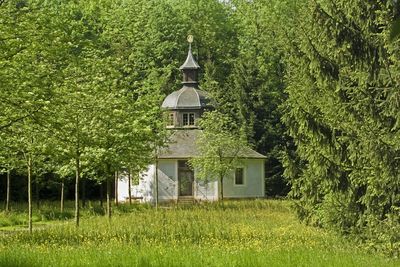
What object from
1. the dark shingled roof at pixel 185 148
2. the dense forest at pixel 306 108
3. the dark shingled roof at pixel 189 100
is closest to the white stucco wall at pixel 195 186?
the dark shingled roof at pixel 185 148

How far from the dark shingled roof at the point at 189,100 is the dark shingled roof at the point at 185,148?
1853mm

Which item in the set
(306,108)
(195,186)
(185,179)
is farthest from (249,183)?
(306,108)

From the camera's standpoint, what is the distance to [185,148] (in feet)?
140

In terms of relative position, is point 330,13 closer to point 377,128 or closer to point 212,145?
point 377,128

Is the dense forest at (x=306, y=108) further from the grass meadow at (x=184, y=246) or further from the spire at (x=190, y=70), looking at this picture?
the spire at (x=190, y=70)

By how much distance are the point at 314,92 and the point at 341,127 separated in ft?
8.76

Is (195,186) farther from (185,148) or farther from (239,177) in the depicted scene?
(239,177)

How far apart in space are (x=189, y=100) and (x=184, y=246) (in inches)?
1250

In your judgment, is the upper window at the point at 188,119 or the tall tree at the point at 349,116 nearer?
the tall tree at the point at 349,116

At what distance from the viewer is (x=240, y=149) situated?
39031mm

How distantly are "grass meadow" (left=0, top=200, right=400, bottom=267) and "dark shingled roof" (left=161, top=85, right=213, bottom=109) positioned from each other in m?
23.5

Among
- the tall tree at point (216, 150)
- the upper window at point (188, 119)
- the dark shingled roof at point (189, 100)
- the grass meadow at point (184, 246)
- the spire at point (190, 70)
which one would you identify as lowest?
the grass meadow at point (184, 246)

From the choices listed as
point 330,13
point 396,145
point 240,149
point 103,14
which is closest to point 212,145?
point 240,149

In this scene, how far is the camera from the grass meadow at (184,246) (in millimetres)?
11227
